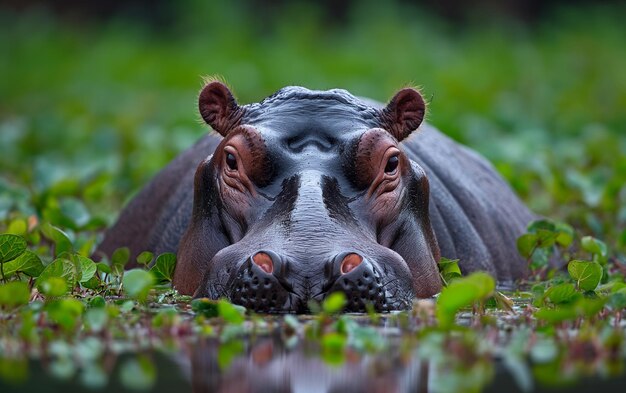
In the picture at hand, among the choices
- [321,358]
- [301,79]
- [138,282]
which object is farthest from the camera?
[301,79]

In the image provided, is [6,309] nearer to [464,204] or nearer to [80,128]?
[464,204]

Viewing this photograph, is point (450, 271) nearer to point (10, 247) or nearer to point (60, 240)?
point (60, 240)

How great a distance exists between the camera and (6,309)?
17.5ft

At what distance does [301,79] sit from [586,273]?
10561mm

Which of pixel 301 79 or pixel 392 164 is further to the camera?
pixel 301 79

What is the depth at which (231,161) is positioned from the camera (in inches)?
243

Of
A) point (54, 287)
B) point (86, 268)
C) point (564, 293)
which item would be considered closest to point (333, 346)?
point (54, 287)

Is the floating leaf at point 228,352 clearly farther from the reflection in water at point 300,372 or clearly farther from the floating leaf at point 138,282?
the floating leaf at point 138,282

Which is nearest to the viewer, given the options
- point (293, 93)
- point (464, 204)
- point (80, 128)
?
point (293, 93)

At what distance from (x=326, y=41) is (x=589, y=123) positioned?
8330mm

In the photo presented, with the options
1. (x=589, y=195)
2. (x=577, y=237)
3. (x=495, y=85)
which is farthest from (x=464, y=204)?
(x=495, y=85)

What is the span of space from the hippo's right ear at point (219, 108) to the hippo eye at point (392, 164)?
0.82 meters

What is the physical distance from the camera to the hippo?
5383 millimetres

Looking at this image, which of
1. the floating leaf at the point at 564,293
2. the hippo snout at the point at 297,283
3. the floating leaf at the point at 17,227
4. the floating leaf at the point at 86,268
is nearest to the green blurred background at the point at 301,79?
the floating leaf at the point at 17,227
